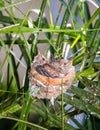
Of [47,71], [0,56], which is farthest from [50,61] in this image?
[0,56]

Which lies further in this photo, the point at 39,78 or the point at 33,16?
the point at 33,16

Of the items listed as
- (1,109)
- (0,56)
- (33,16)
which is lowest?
(1,109)

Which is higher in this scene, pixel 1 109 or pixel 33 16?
pixel 33 16

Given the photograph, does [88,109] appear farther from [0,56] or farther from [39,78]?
[0,56]

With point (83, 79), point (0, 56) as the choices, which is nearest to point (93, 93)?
point (83, 79)

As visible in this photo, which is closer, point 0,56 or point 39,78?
point 39,78

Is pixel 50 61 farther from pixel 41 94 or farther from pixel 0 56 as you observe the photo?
pixel 0 56
